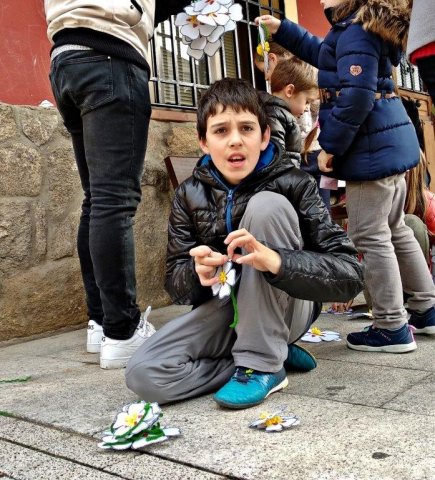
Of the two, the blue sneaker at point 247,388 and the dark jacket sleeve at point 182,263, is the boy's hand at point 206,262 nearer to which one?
the dark jacket sleeve at point 182,263

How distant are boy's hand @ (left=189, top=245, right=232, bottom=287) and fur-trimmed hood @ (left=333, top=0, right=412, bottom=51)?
1170 millimetres

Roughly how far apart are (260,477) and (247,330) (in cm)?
63

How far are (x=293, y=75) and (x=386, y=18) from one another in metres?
1.08

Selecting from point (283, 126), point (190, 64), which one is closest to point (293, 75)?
point (283, 126)

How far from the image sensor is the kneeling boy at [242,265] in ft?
5.85

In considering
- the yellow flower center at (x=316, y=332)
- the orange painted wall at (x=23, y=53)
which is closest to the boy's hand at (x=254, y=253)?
the yellow flower center at (x=316, y=332)

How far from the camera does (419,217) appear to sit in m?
3.35

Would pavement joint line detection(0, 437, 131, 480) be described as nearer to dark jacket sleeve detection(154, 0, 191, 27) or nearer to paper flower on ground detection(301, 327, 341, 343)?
paper flower on ground detection(301, 327, 341, 343)

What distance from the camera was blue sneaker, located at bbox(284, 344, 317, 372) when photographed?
2117mm

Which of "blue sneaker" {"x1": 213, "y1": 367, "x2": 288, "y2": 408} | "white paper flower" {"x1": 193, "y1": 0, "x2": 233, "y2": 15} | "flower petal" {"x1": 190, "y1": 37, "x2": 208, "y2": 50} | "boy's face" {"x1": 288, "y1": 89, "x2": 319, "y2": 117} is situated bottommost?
"blue sneaker" {"x1": 213, "y1": 367, "x2": 288, "y2": 408}

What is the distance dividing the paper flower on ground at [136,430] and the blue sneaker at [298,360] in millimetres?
657

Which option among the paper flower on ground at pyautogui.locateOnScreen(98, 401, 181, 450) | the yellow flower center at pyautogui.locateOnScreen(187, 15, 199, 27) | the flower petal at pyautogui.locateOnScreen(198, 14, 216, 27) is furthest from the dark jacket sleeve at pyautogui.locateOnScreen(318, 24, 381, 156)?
the paper flower on ground at pyautogui.locateOnScreen(98, 401, 181, 450)

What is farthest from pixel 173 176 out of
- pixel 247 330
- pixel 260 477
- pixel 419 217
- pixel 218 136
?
pixel 260 477

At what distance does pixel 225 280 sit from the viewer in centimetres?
175
